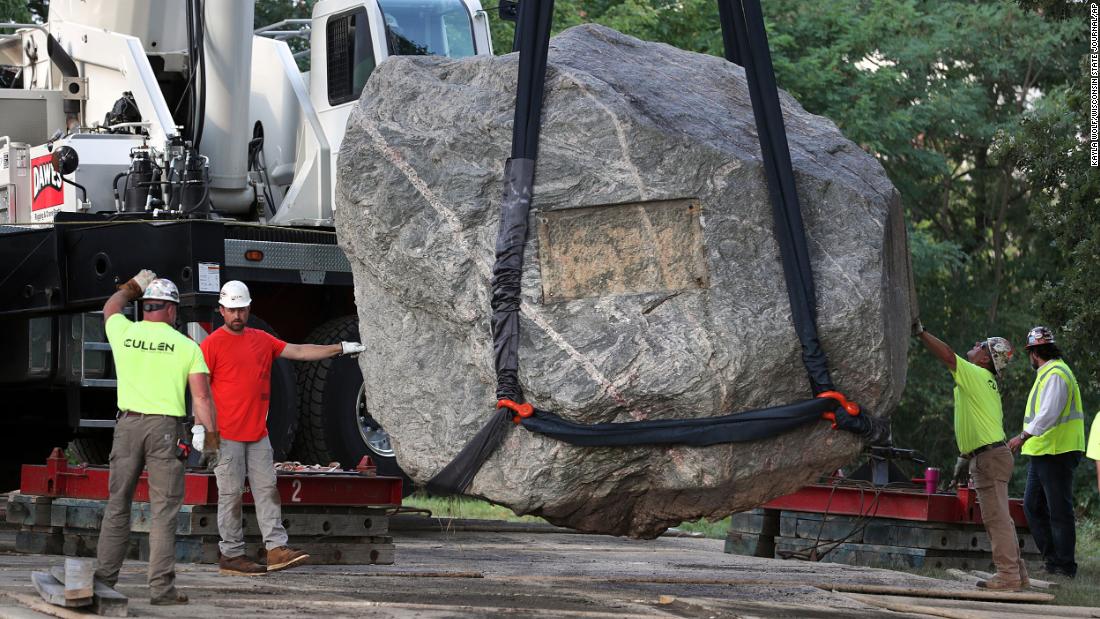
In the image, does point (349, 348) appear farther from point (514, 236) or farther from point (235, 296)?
point (514, 236)

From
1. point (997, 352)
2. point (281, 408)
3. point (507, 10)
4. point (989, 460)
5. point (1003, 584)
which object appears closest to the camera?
point (1003, 584)

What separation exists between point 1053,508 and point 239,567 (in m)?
5.82

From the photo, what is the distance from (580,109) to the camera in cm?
770

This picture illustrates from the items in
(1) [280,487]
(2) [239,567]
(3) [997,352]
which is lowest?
(2) [239,567]

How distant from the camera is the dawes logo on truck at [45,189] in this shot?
1280 centimetres

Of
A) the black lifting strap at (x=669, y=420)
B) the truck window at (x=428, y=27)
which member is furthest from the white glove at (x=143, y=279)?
the truck window at (x=428, y=27)

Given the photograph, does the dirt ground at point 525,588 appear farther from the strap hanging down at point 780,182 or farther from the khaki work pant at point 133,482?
the strap hanging down at point 780,182

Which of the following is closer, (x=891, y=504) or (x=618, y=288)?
(x=618, y=288)

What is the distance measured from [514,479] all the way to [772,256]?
1.57m

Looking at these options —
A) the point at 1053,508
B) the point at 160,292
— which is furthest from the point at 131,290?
the point at 1053,508

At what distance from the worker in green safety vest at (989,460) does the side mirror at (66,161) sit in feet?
21.5

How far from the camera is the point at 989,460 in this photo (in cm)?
1066

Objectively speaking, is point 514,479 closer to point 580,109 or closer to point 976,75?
point 580,109

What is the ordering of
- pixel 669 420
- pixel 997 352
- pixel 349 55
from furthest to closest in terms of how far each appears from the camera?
pixel 349 55 → pixel 997 352 → pixel 669 420
